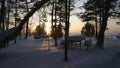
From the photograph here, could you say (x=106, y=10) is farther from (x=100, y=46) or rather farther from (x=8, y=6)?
(x=8, y=6)

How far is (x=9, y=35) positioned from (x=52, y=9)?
1270 centimetres

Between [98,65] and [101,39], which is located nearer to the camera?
[98,65]

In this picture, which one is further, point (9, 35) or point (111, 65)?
point (9, 35)

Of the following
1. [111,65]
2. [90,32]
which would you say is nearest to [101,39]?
[111,65]

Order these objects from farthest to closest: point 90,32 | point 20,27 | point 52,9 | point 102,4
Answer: point 90,32 → point 52,9 → point 102,4 → point 20,27

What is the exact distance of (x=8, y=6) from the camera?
31.1 meters

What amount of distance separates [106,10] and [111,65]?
442 inches

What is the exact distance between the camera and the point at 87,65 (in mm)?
14633

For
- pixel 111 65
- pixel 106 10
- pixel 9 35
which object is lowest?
pixel 111 65

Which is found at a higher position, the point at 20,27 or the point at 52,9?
the point at 52,9

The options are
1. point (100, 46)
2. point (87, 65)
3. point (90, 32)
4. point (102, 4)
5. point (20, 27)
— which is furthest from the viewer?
point (90, 32)

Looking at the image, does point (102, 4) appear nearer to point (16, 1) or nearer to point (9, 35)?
point (16, 1)

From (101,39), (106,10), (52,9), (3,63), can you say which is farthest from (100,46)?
(3,63)

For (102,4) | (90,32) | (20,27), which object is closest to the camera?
(20,27)
